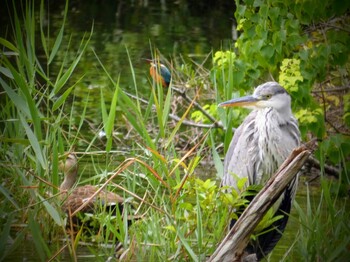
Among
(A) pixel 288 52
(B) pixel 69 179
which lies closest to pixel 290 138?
(A) pixel 288 52

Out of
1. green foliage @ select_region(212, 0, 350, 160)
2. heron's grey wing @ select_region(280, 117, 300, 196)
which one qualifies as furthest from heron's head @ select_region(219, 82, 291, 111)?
green foliage @ select_region(212, 0, 350, 160)

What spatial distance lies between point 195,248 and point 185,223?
14.1 inches

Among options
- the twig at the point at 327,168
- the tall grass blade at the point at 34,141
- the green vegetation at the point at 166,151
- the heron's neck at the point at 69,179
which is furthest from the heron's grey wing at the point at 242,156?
the twig at the point at 327,168

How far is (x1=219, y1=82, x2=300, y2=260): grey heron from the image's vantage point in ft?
21.0

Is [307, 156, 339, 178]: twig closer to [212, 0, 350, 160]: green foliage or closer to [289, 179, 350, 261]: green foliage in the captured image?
[212, 0, 350, 160]: green foliage

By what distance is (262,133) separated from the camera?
641cm

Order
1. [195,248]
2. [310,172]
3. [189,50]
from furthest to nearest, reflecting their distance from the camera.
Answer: [189,50] → [310,172] → [195,248]

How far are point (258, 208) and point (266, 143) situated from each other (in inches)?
58.5

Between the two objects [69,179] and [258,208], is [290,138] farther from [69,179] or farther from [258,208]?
[69,179]

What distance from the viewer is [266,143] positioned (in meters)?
6.44

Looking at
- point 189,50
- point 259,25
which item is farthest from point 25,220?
point 189,50

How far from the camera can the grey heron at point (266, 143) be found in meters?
6.39

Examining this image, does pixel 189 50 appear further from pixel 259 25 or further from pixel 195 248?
pixel 195 248

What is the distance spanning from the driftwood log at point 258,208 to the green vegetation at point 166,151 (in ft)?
0.95
